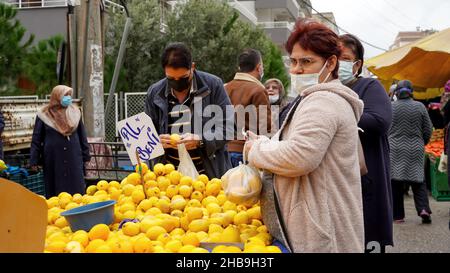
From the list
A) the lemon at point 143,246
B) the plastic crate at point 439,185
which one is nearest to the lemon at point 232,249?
the lemon at point 143,246

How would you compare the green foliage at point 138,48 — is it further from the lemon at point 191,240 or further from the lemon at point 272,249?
the lemon at point 272,249

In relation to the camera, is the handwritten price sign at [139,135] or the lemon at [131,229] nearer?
the lemon at [131,229]

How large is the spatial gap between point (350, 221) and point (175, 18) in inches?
801

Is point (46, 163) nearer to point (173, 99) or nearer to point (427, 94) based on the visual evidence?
point (173, 99)

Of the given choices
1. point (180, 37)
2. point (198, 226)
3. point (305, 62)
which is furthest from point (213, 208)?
point (180, 37)

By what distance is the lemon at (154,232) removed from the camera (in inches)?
99.8

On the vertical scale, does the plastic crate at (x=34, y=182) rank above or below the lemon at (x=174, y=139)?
below

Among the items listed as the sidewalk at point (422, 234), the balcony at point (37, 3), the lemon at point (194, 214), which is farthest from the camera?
the balcony at point (37, 3)

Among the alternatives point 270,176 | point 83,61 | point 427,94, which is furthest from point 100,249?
point 427,94

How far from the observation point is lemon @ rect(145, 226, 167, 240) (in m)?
2.54

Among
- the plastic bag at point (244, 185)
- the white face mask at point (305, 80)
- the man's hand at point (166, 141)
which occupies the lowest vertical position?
the plastic bag at point (244, 185)

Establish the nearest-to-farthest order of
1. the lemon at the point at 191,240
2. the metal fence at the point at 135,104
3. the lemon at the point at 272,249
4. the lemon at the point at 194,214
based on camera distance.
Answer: the lemon at the point at 272,249 < the lemon at the point at 191,240 < the lemon at the point at 194,214 < the metal fence at the point at 135,104

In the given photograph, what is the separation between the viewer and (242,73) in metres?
5.68

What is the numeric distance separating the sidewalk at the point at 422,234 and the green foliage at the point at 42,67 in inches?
445
